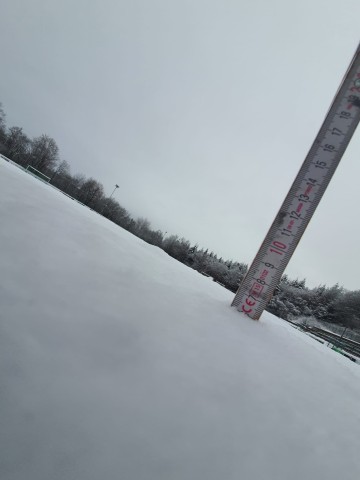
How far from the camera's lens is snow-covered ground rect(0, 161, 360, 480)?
0.75 meters

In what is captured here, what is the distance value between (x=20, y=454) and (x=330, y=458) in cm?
115

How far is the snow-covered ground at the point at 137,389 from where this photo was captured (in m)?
0.75

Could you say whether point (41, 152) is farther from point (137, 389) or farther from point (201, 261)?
point (137, 389)

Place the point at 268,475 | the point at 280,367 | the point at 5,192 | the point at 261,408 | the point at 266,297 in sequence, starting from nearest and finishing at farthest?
the point at 268,475, the point at 261,408, the point at 280,367, the point at 5,192, the point at 266,297

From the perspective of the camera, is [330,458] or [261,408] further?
[261,408]

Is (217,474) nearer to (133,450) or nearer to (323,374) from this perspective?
(133,450)

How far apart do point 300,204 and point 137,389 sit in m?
2.43

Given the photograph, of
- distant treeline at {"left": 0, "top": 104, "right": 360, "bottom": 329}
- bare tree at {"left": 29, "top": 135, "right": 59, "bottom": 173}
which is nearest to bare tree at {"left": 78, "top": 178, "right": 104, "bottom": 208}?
Answer: distant treeline at {"left": 0, "top": 104, "right": 360, "bottom": 329}

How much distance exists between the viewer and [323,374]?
1.80 m

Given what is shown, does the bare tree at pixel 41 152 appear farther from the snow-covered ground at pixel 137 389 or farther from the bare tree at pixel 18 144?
the snow-covered ground at pixel 137 389

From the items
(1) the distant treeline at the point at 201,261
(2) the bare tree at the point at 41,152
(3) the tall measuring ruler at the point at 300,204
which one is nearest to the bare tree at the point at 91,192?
(1) the distant treeline at the point at 201,261

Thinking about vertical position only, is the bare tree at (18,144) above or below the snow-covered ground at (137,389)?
above

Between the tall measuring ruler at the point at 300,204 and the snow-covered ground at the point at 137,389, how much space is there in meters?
0.83

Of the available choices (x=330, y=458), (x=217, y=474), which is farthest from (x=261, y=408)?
(x=217, y=474)
